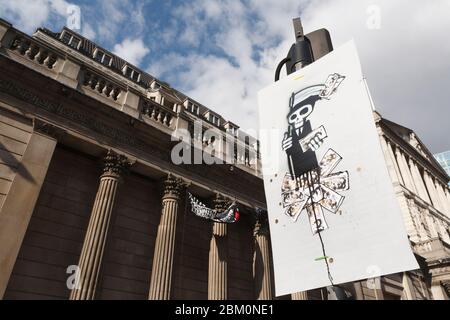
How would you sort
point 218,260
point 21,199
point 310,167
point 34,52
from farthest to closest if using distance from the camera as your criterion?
point 218,260
point 34,52
point 21,199
point 310,167

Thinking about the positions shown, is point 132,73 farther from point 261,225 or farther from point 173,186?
point 261,225

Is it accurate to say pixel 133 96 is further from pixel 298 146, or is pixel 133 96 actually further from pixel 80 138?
pixel 298 146

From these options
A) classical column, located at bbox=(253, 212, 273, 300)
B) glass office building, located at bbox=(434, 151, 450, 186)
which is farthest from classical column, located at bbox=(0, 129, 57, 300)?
glass office building, located at bbox=(434, 151, 450, 186)

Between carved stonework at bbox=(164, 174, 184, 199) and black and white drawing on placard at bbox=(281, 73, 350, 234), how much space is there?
9.86 metres

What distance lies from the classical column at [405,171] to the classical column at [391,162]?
52.5 inches

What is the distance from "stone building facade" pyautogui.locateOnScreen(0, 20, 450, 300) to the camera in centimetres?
1033

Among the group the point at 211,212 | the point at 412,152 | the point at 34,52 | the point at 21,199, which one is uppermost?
the point at 412,152

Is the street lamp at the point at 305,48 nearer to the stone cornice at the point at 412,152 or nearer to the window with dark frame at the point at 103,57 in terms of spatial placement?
the window with dark frame at the point at 103,57

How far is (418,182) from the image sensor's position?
4316cm

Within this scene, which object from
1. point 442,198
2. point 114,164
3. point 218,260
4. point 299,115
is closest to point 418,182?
point 442,198

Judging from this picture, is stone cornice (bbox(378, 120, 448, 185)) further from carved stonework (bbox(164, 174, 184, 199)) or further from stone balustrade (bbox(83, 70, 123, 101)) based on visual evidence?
stone balustrade (bbox(83, 70, 123, 101))

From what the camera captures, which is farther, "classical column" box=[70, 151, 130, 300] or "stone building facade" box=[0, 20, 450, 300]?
"stone building facade" box=[0, 20, 450, 300]

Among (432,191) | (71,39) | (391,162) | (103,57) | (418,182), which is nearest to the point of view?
(71,39)

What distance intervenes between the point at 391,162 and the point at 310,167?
40296 mm
